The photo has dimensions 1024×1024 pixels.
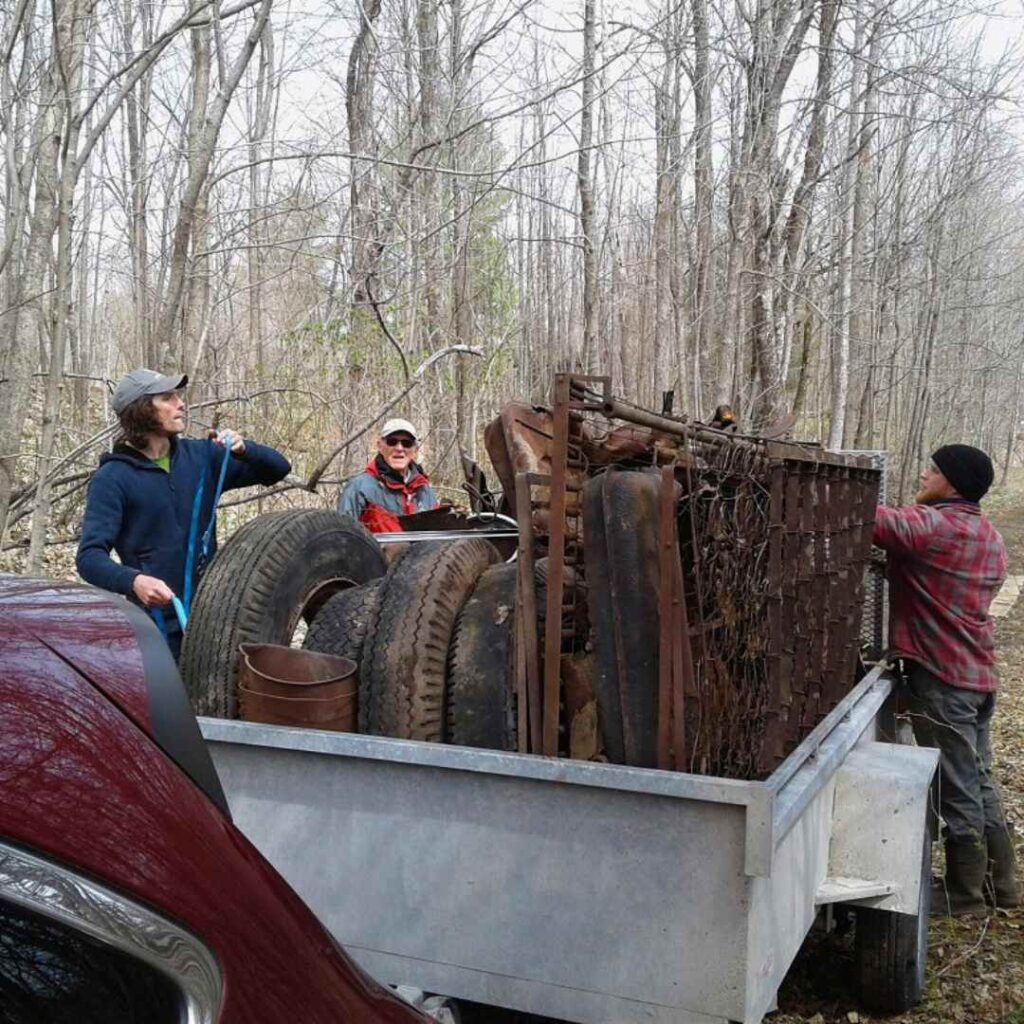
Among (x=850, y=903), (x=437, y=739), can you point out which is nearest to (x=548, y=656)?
(x=437, y=739)

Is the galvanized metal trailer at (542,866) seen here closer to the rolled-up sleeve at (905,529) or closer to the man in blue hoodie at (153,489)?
the man in blue hoodie at (153,489)

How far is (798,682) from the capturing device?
3.46 metres

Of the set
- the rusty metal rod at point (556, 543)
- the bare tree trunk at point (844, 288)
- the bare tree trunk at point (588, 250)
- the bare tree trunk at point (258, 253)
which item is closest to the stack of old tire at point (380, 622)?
the rusty metal rod at point (556, 543)

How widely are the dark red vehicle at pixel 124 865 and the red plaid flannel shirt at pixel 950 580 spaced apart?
11.9 feet

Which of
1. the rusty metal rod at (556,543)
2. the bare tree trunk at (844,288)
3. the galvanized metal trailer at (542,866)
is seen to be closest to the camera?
the galvanized metal trailer at (542,866)

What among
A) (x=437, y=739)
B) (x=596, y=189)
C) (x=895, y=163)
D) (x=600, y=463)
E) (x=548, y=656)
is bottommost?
(x=437, y=739)

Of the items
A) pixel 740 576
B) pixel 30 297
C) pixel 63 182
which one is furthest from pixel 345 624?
pixel 63 182

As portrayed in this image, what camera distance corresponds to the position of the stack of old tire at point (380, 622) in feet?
10.4

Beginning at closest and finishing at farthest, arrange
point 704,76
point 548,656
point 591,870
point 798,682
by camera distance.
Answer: point 591,870
point 548,656
point 798,682
point 704,76

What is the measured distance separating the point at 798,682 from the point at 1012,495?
36.4 meters

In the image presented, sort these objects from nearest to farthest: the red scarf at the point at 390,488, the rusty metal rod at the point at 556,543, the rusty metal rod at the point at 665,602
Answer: the rusty metal rod at the point at 665,602, the rusty metal rod at the point at 556,543, the red scarf at the point at 390,488

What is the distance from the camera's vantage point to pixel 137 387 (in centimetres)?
416

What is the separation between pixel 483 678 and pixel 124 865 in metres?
2.16

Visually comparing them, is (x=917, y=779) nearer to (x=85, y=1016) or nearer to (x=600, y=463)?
(x=600, y=463)
